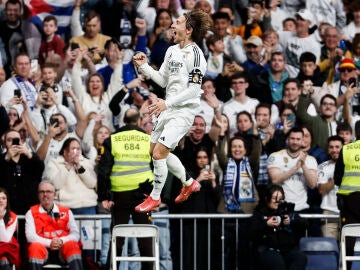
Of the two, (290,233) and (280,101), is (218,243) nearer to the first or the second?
(290,233)

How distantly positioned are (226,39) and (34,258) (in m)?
6.27

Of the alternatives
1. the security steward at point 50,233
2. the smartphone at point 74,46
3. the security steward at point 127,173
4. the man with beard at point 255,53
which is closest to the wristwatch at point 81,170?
the security steward at point 50,233

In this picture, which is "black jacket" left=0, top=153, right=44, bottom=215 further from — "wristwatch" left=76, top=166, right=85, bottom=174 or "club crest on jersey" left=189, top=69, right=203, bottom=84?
"club crest on jersey" left=189, top=69, right=203, bottom=84

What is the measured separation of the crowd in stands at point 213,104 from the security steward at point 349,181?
2.21ft

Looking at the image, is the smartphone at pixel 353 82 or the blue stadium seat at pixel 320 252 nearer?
the blue stadium seat at pixel 320 252

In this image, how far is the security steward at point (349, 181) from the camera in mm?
17219

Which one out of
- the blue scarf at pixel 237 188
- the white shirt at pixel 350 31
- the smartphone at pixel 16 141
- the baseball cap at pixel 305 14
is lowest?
the blue scarf at pixel 237 188

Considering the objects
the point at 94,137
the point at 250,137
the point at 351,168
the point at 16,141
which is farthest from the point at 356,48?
the point at 16,141

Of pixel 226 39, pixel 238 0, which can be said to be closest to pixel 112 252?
pixel 226 39

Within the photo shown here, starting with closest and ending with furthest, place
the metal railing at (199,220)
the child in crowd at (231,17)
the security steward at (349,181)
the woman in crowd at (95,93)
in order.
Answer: the security steward at (349,181), the metal railing at (199,220), the woman in crowd at (95,93), the child in crowd at (231,17)

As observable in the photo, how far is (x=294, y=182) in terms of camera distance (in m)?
18.6

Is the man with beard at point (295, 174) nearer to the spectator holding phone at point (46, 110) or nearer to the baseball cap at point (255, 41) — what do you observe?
the spectator holding phone at point (46, 110)

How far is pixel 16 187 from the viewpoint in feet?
59.2

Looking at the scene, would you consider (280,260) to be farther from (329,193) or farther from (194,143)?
(194,143)
